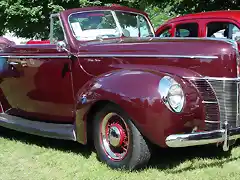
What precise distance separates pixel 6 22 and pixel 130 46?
39.8 feet

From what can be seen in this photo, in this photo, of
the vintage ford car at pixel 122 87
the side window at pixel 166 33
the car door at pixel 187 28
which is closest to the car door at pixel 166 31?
the side window at pixel 166 33

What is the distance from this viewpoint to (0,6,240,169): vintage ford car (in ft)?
13.1

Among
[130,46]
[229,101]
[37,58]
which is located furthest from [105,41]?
[229,101]

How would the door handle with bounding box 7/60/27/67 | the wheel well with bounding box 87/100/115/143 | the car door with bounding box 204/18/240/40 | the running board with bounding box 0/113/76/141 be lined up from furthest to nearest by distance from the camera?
1. the car door with bounding box 204/18/240/40
2. the door handle with bounding box 7/60/27/67
3. the running board with bounding box 0/113/76/141
4. the wheel well with bounding box 87/100/115/143

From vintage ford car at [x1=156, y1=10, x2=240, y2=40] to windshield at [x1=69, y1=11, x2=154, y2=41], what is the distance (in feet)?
6.78

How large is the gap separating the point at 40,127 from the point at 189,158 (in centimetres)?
185

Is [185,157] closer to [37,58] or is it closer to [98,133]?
[98,133]

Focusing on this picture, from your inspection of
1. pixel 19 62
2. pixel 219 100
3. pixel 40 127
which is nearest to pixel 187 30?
pixel 19 62

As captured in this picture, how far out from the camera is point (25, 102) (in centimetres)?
584

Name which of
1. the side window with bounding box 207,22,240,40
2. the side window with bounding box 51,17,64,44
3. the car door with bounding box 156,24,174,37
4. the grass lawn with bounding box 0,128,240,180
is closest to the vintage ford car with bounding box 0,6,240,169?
the side window with bounding box 51,17,64,44

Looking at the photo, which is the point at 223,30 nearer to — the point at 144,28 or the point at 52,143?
the point at 144,28

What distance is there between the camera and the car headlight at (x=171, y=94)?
3.93 m

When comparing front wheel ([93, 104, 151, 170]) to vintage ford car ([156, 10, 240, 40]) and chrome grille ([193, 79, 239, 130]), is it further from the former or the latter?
vintage ford car ([156, 10, 240, 40])

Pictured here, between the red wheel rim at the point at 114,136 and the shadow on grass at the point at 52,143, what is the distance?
0.54 m
